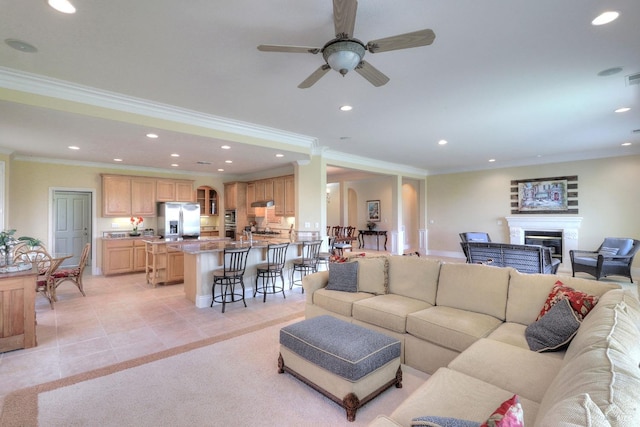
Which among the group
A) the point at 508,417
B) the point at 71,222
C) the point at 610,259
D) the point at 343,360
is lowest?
the point at 343,360

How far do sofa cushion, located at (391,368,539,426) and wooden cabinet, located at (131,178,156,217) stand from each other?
25.3ft

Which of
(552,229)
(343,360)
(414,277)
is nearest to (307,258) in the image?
(414,277)

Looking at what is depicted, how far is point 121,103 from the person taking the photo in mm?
3719

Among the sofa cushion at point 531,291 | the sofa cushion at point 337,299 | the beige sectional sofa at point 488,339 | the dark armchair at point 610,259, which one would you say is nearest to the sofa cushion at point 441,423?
the beige sectional sofa at point 488,339

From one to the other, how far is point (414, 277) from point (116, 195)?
23.1 ft

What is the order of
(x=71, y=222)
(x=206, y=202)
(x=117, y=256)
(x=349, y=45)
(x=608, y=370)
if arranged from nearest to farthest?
1. (x=608, y=370)
2. (x=349, y=45)
3. (x=117, y=256)
4. (x=71, y=222)
5. (x=206, y=202)

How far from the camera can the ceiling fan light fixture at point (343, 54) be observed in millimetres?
2195

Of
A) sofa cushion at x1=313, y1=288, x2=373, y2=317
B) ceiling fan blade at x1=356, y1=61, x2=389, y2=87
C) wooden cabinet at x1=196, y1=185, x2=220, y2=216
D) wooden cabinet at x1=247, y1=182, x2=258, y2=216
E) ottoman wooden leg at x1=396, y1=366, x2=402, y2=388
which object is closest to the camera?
ceiling fan blade at x1=356, y1=61, x2=389, y2=87

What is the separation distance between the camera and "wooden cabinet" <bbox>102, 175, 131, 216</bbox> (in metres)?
7.09

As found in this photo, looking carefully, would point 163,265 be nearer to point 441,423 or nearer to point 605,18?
point 441,423

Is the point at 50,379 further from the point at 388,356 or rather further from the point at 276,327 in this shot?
the point at 388,356

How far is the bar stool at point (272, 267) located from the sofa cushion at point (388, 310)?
2.18 meters

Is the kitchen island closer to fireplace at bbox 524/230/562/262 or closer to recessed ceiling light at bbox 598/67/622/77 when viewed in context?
recessed ceiling light at bbox 598/67/622/77

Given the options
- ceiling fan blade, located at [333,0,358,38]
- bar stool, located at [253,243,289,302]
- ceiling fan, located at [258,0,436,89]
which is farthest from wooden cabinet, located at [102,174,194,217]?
ceiling fan blade, located at [333,0,358,38]
